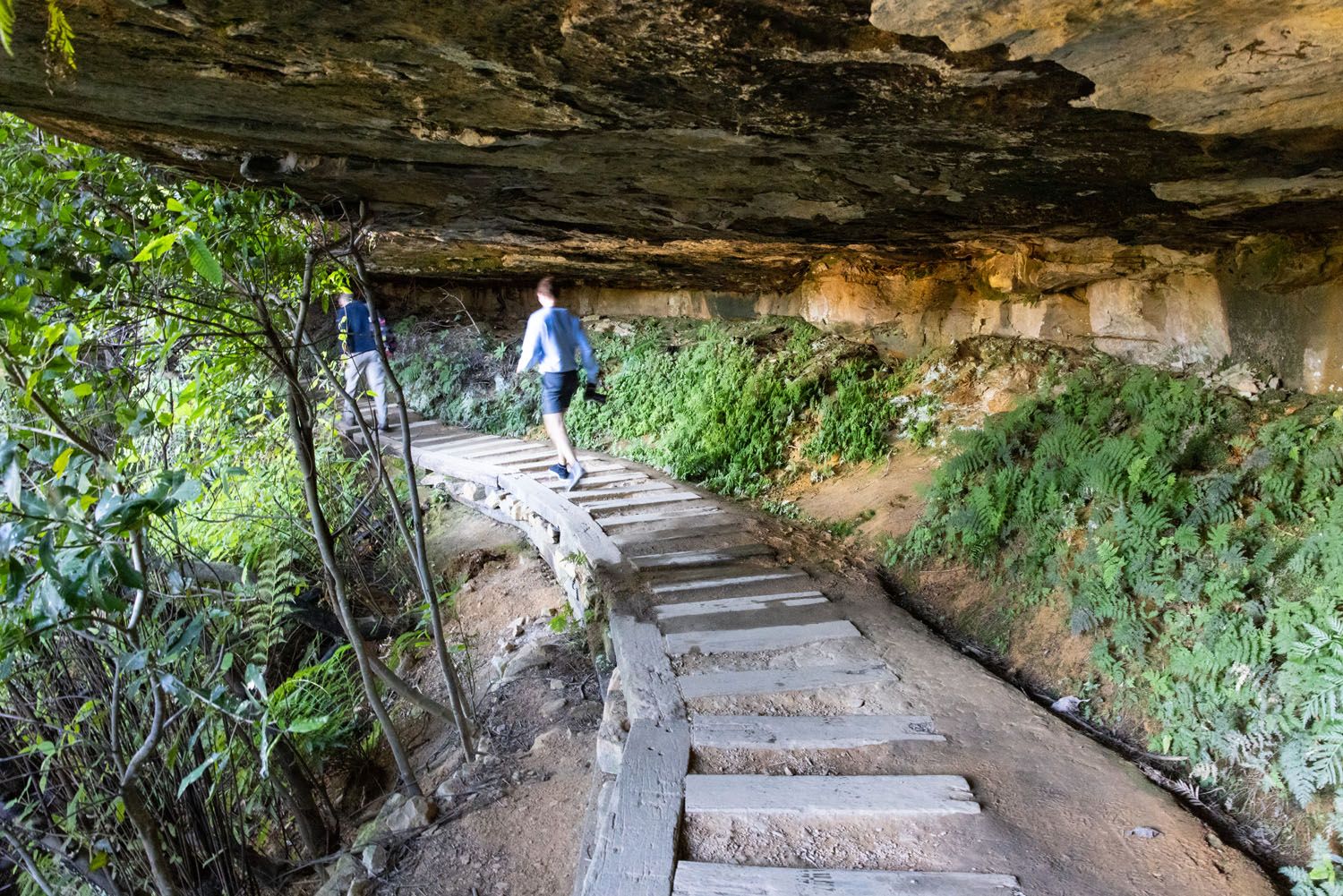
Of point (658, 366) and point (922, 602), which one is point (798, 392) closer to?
point (658, 366)

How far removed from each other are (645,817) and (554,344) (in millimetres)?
5061

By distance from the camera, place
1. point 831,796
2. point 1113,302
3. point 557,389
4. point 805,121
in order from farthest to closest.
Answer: point 557,389
point 1113,302
point 805,121
point 831,796

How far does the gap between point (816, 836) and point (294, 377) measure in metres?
2.84

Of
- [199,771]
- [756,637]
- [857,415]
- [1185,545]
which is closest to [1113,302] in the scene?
[857,415]

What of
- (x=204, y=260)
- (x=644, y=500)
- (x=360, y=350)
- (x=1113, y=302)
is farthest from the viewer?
(x=360, y=350)

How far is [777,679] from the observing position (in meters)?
3.69

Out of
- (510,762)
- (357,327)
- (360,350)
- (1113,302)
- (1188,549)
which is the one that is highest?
(1113,302)

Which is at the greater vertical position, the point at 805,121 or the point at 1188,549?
the point at 805,121

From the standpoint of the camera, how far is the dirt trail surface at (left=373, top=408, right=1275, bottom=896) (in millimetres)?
2416

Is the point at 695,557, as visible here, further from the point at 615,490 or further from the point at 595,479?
the point at 595,479

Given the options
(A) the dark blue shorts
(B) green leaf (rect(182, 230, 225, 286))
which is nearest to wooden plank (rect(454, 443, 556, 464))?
(A) the dark blue shorts

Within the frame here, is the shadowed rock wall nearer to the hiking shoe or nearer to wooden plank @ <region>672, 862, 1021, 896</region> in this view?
the hiking shoe

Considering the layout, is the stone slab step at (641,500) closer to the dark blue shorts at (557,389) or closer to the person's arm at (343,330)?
the dark blue shorts at (557,389)

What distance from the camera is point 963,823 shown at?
2619 mm
